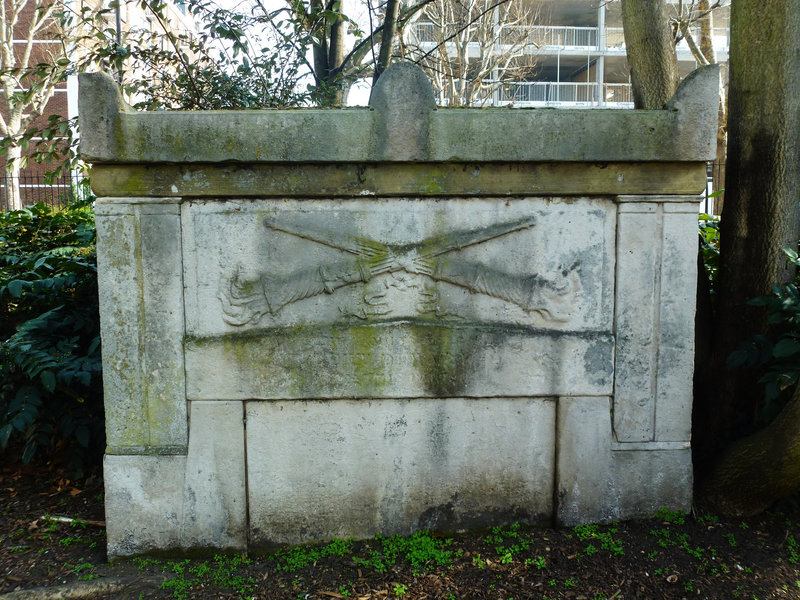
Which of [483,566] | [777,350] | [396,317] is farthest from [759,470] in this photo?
[396,317]

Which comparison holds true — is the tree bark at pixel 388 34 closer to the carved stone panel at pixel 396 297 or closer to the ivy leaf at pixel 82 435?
the carved stone panel at pixel 396 297

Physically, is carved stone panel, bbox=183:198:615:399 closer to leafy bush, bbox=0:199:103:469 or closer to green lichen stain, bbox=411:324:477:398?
green lichen stain, bbox=411:324:477:398

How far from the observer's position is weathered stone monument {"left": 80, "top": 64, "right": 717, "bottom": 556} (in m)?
2.90

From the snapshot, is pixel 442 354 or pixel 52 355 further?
pixel 52 355

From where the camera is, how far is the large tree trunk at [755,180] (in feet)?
11.1

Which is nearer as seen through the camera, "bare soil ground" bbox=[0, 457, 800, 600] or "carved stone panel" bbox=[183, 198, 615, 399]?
"bare soil ground" bbox=[0, 457, 800, 600]

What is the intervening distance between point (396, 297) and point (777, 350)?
1.84 m

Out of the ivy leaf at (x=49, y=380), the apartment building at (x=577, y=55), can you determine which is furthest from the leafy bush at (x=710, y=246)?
the apartment building at (x=577, y=55)

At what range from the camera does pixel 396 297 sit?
9.99 feet

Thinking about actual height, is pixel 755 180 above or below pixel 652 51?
below

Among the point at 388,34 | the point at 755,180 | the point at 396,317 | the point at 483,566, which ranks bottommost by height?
the point at 483,566

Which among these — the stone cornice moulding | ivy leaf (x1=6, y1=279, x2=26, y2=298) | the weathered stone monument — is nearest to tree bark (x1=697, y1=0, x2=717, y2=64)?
the stone cornice moulding

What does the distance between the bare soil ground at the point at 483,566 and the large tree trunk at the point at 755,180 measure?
0.76m

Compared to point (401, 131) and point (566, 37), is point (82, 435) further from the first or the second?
point (566, 37)
